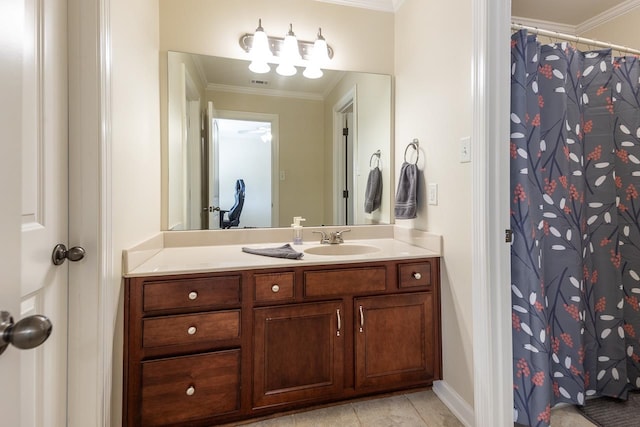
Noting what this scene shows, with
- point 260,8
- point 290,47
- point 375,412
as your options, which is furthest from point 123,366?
point 260,8

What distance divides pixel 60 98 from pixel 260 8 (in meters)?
1.41

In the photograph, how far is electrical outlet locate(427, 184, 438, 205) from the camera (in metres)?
1.71

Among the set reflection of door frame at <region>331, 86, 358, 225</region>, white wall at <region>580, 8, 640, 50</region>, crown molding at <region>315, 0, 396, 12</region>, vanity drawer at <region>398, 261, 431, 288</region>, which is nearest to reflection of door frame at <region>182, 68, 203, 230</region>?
reflection of door frame at <region>331, 86, 358, 225</region>

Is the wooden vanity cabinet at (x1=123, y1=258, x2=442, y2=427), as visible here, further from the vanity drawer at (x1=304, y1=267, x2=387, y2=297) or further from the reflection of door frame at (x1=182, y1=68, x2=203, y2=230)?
the reflection of door frame at (x1=182, y1=68, x2=203, y2=230)

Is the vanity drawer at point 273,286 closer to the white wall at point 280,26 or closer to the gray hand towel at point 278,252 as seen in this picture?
the gray hand towel at point 278,252

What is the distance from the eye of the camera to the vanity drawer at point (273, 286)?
1.44 meters

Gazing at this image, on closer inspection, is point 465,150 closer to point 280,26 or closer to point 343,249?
point 343,249

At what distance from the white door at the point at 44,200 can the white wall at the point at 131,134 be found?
0.16m

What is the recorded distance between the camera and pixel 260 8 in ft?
6.43

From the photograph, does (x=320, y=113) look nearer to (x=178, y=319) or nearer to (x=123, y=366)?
(x=178, y=319)

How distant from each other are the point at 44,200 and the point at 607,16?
141 inches

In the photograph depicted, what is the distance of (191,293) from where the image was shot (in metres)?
1.34

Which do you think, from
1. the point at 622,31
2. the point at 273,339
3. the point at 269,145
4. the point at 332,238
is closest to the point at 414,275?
the point at 332,238

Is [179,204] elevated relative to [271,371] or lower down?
elevated
